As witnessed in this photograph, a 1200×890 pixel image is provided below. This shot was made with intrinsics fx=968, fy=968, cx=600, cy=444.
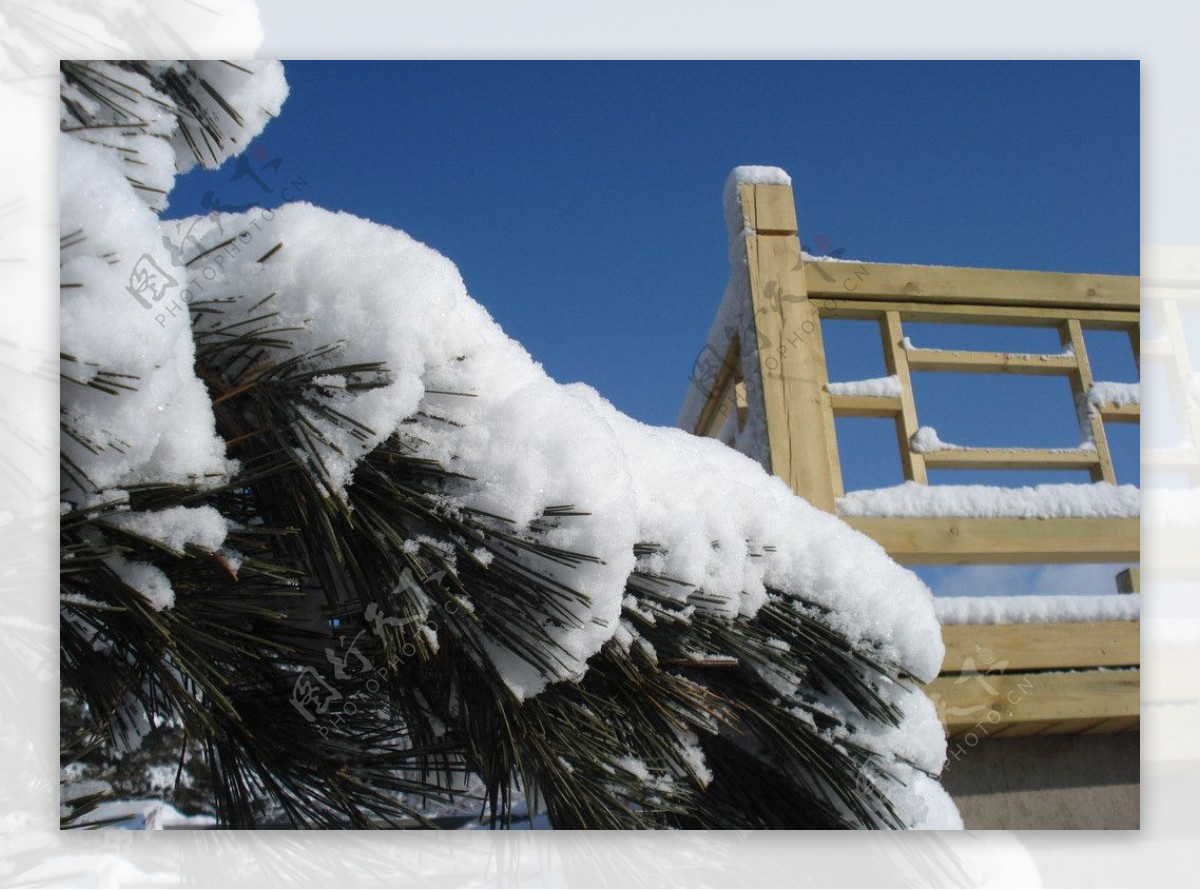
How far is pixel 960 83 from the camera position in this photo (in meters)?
1.22

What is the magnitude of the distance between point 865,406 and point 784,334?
0.16 metres

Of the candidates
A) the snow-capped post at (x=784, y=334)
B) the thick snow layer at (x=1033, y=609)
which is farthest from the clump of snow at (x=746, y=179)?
the thick snow layer at (x=1033, y=609)

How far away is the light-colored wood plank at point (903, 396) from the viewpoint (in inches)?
55.6

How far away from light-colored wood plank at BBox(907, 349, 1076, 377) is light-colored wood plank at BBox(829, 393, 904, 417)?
0.26 feet

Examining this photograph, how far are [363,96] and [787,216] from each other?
25.7 inches

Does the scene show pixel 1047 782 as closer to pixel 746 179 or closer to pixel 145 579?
pixel 746 179

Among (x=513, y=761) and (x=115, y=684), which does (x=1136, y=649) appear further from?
(x=115, y=684)

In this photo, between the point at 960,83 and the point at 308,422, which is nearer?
the point at 308,422

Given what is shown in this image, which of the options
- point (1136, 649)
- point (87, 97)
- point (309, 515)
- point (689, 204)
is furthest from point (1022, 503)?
point (87, 97)

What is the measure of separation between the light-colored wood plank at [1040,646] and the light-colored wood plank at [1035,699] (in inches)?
0.6

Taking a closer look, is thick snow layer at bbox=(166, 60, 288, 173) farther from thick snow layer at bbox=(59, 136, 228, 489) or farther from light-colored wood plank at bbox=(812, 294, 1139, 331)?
light-colored wood plank at bbox=(812, 294, 1139, 331)

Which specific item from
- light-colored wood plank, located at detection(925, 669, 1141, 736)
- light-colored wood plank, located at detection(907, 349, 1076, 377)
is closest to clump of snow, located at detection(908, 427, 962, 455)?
light-colored wood plank, located at detection(907, 349, 1076, 377)

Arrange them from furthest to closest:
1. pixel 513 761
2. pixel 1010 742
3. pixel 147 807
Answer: pixel 1010 742 < pixel 147 807 < pixel 513 761

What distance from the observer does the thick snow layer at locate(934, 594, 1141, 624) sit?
4.41ft
